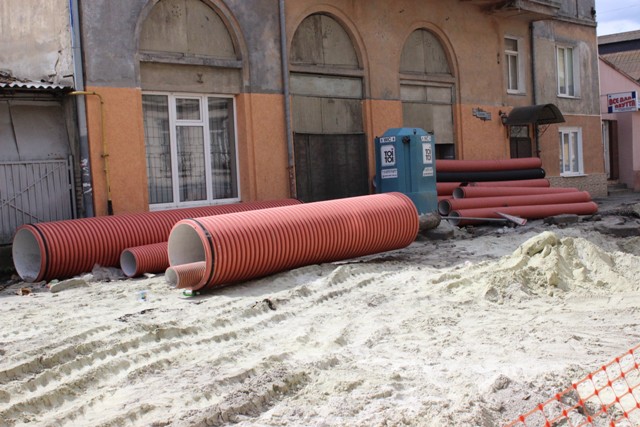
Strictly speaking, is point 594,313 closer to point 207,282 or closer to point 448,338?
point 448,338

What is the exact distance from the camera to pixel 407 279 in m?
9.26

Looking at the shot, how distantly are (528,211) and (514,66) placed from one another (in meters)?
6.26

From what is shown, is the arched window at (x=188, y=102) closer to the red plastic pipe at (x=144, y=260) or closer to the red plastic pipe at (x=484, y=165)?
the red plastic pipe at (x=144, y=260)

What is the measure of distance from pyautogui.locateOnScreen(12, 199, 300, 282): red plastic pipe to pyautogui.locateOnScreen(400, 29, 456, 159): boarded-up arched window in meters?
7.73

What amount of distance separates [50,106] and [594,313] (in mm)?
8501

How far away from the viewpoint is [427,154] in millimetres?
14141

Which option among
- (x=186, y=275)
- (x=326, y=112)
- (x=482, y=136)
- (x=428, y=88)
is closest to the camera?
(x=186, y=275)

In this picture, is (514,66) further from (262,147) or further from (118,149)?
A: (118,149)

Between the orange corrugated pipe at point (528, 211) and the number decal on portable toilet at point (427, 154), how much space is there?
1.32m

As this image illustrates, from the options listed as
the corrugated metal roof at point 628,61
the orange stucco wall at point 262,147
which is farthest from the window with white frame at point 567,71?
the orange stucco wall at point 262,147

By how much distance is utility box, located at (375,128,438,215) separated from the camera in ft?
45.7

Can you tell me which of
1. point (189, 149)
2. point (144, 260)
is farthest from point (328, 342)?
point (189, 149)

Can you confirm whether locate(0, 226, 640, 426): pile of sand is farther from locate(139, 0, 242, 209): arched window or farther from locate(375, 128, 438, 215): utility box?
locate(375, 128, 438, 215): utility box

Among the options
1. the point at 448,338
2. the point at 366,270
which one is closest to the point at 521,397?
the point at 448,338
